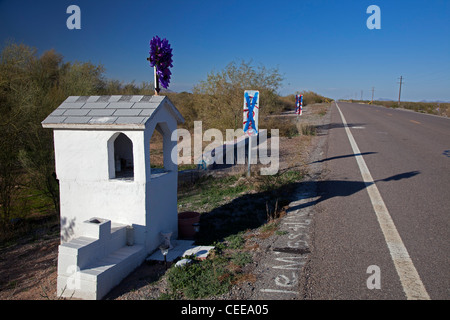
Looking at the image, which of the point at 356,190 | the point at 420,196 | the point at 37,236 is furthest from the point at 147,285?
the point at 420,196

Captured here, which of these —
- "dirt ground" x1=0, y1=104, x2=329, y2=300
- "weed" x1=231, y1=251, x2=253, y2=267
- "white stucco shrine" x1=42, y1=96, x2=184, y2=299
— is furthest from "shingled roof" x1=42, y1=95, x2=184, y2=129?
"weed" x1=231, y1=251, x2=253, y2=267

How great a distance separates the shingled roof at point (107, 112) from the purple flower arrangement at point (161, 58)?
1.45 feet

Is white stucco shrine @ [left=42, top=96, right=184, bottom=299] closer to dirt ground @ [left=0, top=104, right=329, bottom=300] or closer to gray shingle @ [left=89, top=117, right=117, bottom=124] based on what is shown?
gray shingle @ [left=89, top=117, right=117, bottom=124]

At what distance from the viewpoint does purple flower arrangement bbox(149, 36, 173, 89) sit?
5.51m

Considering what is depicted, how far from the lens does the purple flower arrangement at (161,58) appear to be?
551cm

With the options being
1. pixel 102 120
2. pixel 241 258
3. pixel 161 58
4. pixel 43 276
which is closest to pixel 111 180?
pixel 102 120

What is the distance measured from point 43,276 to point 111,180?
5.93ft

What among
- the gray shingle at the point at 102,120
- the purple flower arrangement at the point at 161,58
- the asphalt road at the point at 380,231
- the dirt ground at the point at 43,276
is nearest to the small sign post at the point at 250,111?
the asphalt road at the point at 380,231

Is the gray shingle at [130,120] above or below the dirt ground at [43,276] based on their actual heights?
above

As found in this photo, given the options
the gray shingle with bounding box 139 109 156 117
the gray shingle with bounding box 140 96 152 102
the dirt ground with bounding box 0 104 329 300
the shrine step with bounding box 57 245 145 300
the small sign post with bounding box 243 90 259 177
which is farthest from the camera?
the small sign post with bounding box 243 90 259 177

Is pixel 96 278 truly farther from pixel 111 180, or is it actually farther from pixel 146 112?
pixel 146 112

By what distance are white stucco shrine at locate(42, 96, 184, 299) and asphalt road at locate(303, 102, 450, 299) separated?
2.59 m

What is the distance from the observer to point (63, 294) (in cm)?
432

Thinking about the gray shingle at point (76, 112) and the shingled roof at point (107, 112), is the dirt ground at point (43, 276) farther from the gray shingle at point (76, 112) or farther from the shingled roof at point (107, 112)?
the gray shingle at point (76, 112)
